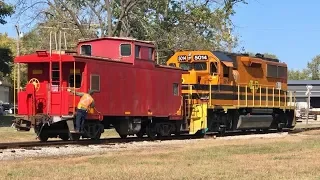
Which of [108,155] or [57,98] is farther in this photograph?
[57,98]

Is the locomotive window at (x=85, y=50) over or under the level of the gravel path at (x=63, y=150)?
over

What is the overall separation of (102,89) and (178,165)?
753 cm

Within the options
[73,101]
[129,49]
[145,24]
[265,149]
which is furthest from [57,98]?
[145,24]

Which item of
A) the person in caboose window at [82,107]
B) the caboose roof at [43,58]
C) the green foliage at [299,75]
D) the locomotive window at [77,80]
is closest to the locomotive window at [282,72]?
the locomotive window at [77,80]

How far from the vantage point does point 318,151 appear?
51.5 feet

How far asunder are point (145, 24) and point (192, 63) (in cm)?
868

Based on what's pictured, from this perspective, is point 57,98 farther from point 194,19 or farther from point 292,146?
point 194,19

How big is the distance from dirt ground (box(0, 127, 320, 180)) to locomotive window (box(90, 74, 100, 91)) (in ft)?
10.7

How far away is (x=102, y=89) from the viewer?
19203mm

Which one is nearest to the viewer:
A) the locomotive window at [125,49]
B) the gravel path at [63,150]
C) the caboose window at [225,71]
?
the gravel path at [63,150]

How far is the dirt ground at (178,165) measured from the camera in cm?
1062

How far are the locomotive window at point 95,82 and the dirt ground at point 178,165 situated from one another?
3.26 m

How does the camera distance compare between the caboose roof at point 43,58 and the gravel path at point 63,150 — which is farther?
the caboose roof at point 43,58

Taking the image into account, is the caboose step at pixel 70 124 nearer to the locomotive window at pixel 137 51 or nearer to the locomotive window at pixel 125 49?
the locomotive window at pixel 125 49
